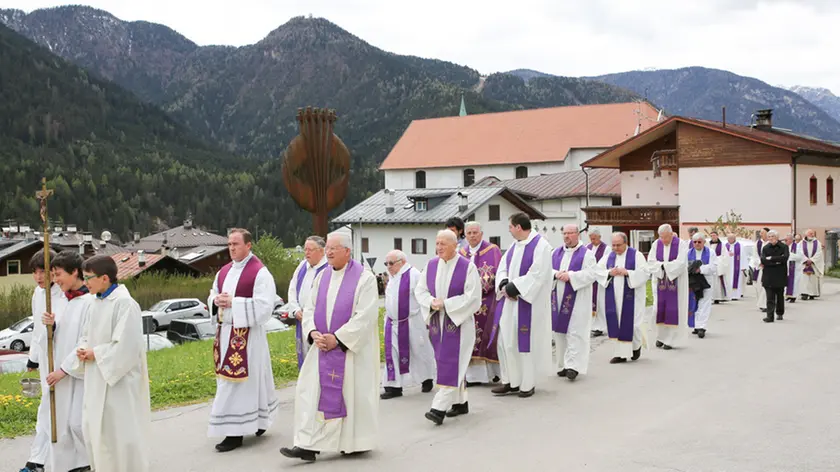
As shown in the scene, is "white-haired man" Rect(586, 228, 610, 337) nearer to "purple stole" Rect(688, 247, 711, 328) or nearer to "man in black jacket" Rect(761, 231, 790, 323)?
"purple stole" Rect(688, 247, 711, 328)

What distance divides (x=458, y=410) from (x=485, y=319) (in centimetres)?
177

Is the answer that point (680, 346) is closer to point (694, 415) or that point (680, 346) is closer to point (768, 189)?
point (694, 415)

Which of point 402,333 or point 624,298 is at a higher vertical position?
point 624,298

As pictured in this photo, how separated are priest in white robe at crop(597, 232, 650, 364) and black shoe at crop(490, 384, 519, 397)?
2.45 metres

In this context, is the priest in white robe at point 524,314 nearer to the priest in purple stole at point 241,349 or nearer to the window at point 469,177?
the priest in purple stole at point 241,349

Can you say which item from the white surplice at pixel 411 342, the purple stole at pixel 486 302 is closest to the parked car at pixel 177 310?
the white surplice at pixel 411 342

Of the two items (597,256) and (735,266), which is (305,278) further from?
(735,266)

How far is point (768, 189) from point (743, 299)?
13.4m

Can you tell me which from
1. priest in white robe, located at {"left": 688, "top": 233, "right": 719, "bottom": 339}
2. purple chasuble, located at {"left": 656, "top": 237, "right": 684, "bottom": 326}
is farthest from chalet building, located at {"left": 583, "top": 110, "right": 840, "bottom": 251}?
purple chasuble, located at {"left": 656, "top": 237, "right": 684, "bottom": 326}

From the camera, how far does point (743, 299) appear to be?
2044 cm

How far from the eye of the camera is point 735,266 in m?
20.5

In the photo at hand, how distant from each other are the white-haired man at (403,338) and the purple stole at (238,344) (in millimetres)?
2580

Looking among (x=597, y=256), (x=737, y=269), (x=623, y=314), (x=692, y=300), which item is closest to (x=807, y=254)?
(x=737, y=269)

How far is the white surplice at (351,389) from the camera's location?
6.68 metres
